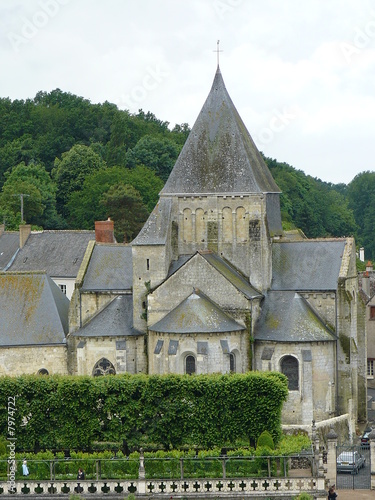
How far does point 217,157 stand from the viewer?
74312mm

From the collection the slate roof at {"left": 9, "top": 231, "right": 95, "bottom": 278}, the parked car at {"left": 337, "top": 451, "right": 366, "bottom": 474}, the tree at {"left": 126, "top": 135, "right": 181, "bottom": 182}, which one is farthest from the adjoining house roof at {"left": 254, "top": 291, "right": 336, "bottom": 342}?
the tree at {"left": 126, "top": 135, "right": 181, "bottom": 182}

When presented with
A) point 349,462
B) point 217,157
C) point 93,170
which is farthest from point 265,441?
point 93,170

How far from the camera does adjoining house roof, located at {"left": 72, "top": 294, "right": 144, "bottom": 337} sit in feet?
238

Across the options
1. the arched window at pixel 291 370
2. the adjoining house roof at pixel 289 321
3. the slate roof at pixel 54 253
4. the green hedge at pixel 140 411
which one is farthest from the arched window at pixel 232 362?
the slate roof at pixel 54 253

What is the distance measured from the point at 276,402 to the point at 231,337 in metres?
8.60

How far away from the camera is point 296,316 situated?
71.1 m

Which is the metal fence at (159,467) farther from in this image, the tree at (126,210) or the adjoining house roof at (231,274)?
the tree at (126,210)

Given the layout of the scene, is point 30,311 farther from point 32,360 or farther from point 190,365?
point 190,365

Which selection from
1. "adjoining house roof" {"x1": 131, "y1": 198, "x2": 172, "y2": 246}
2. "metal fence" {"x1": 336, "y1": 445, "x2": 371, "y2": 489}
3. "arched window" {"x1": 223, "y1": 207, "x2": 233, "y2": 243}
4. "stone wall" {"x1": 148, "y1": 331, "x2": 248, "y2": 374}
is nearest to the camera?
"metal fence" {"x1": 336, "y1": 445, "x2": 371, "y2": 489}

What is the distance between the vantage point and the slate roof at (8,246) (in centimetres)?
10375

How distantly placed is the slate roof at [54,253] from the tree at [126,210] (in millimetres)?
12760

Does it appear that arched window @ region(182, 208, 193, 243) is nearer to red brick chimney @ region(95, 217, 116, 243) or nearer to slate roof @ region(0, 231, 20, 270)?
red brick chimney @ region(95, 217, 116, 243)

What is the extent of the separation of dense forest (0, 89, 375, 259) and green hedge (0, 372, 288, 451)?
55203 mm

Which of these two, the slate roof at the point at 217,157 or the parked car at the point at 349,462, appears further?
the slate roof at the point at 217,157
